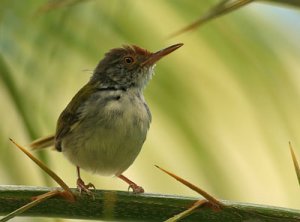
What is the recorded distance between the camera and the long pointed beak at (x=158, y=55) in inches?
95.7

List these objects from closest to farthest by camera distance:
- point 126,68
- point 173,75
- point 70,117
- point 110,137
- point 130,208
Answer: point 130,208
point 173,75
point 110,137
point 70,117
point 126,68

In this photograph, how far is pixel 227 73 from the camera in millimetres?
1842

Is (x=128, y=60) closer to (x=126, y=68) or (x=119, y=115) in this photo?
(x=126, y=68)

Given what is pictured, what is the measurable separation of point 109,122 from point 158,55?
37cm

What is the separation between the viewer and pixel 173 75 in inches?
75.0

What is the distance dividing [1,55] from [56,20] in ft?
1.13

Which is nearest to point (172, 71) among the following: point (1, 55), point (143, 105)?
point (1, 55)

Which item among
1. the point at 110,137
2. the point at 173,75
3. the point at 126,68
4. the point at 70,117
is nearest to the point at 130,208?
the point at 173,75

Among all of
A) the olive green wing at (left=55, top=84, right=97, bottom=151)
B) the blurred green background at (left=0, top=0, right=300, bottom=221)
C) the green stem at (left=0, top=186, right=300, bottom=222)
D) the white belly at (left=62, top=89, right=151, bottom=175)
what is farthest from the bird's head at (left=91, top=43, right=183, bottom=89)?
the green stem at (left=0, top=186, right=300, bottom=222)

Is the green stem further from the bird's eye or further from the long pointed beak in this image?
the bird's eye

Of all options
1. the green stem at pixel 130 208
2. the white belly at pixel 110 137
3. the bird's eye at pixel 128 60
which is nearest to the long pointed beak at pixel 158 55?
the bird's eye at pixel 128 60

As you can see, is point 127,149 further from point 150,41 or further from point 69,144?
point 150,41

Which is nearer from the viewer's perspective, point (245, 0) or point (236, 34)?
point (245, 0)

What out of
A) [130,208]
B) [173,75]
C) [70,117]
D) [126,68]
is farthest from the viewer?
[126,68]
